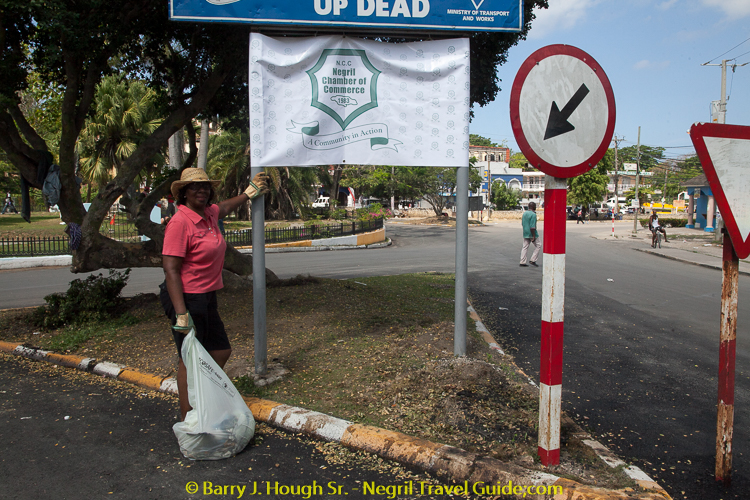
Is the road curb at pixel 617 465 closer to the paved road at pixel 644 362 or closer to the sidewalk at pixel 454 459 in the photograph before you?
the sidewalk at pixel 454 459

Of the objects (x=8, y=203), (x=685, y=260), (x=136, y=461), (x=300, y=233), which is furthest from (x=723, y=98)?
(x=8, y=203)

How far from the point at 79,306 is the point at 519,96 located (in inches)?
250

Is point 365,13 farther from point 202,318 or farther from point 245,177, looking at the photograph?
point 245,177

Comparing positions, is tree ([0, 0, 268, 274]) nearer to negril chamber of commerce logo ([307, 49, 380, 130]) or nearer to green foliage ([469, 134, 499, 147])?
negril chamber of commerce logo ([307, 49, 380, 130])

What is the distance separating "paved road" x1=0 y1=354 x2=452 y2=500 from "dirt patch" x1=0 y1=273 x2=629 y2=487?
20.4 inches

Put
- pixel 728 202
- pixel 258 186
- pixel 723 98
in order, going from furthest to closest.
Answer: pixel 723 98, pixel 258 186, pixel 728 202

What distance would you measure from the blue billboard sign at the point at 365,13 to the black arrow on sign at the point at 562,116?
2061mm

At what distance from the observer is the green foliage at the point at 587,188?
54844 millimetres

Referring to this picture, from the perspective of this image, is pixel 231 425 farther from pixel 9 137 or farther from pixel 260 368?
pixel 9 137

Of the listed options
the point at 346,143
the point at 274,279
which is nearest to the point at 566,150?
the point at 346,143

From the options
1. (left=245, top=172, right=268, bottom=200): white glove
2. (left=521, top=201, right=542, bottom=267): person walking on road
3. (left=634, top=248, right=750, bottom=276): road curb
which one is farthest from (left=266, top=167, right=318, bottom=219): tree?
(left=245, top=172, right=268, bottom=200): white glove

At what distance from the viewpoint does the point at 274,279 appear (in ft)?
29.2

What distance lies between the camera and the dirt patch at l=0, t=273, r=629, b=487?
363 centimetres

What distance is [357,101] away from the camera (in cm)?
472
